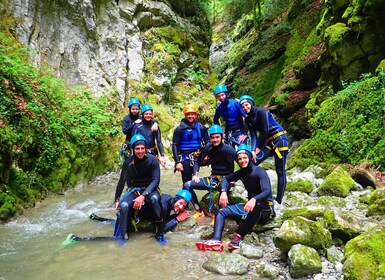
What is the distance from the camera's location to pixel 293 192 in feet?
23.3

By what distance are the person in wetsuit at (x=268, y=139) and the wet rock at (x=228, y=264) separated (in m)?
2.34

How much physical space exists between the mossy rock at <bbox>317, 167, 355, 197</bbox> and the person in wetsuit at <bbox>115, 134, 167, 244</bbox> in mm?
3692

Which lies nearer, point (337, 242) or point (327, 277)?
point (327, 277)

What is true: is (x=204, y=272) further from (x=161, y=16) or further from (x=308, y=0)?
(x=308, y=0)

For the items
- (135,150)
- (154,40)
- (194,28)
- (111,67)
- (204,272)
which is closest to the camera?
(204,272)

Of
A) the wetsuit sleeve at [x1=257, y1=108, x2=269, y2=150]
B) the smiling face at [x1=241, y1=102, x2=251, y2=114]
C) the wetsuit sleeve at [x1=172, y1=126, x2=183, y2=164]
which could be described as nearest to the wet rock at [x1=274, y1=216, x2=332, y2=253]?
the wetsuit sleeve at [x1=257, y1=108, x2=269, y2=150]

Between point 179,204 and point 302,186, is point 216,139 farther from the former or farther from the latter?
point 302,186

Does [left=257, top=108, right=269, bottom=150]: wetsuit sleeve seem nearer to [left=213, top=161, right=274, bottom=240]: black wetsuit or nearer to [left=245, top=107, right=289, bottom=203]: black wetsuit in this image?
[left=245, top=107, right=289, bottom=203]: black wetsuit

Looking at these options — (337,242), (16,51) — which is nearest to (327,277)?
(337,242)

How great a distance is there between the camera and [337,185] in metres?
6.64

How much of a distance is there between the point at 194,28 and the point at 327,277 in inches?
804

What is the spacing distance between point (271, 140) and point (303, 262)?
2.97 m

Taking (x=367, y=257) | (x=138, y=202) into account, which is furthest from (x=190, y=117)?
(x=367, y=257)

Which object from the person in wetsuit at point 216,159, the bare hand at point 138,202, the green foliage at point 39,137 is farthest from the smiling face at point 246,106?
the green foliage at point 39,137
